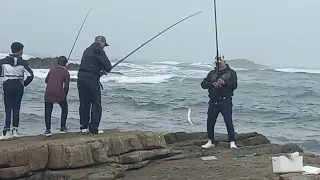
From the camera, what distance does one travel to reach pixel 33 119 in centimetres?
1470

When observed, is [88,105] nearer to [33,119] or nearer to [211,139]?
[211,139]

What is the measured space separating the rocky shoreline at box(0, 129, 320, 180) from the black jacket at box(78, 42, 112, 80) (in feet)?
3.15

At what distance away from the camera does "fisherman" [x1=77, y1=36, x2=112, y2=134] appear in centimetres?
758

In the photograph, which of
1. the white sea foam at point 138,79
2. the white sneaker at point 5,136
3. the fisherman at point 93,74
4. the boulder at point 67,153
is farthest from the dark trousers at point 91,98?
the white sea foam at point 138,79

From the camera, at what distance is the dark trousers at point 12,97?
302 inches

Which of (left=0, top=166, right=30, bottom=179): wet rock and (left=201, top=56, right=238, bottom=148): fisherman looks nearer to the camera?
(left=0, top=166, right=30, bottom=179): wet rock

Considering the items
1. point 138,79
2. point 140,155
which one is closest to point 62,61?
point 140,155

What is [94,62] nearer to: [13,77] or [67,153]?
[13,77]

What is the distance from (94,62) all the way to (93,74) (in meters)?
0.18

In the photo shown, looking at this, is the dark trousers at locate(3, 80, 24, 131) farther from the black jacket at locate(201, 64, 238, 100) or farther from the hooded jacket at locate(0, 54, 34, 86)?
the black jacket at locate(201, 64, 238, 100)

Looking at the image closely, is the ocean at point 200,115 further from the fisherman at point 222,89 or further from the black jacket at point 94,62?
the black jacket at point 94,62

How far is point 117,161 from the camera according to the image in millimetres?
6859

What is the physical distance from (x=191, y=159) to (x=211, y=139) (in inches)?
47.8

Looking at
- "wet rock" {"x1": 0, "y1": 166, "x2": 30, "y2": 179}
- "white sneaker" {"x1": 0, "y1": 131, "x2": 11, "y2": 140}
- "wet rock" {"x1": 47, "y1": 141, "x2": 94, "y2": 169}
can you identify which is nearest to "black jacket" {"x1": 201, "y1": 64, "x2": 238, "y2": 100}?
"wet rock" {"x1": 47, "y1": 141, "x2": 94, "y2": 169}
